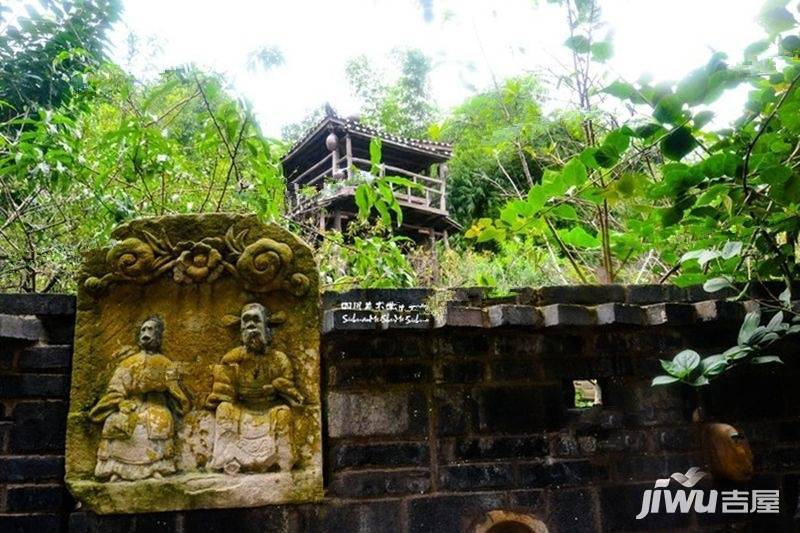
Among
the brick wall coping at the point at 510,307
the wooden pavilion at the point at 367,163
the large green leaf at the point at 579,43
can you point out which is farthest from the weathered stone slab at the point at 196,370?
the wooden pavilion at the point at 367,163

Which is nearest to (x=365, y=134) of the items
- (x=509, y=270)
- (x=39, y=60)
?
(x=39, y=60)

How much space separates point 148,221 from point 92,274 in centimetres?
35

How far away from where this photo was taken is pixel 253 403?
8.54 feet

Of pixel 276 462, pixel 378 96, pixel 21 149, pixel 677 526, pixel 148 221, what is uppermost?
pixel 378 96

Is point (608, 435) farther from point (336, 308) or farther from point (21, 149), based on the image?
point (21, 149)

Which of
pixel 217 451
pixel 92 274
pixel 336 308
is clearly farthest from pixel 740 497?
pixel 92 274

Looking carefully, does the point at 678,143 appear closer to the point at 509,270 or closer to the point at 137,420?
the point at 137,420

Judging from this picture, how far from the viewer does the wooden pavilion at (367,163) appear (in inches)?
513

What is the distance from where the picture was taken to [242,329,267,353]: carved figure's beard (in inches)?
102

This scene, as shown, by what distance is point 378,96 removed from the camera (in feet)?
75.1

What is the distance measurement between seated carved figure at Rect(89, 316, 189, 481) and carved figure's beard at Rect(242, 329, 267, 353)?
361 mm

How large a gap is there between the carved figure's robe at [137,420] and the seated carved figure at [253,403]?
7.4 inches

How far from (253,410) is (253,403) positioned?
3 cm

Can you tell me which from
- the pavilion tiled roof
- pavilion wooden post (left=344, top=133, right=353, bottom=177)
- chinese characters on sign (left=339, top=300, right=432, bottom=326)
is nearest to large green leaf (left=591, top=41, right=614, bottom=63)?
chinese characters on sign (left=339, top=300, right=432, bottom=326)
